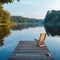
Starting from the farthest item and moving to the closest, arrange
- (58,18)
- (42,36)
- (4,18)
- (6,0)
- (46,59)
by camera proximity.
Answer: (58,18)
(4,18)
(6,0)
(42,36)
(46,59)

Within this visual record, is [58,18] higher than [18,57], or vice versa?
[18,57]

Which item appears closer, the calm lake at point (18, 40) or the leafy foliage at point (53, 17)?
the calm lake at point (18, 40)

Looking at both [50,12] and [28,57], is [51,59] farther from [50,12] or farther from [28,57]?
[50,12]

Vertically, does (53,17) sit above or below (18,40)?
below

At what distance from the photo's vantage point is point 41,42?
66.4ft

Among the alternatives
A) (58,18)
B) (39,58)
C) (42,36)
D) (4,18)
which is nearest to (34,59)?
(39,58)

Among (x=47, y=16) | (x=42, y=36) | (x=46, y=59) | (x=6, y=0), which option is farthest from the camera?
(x=47, y=16)

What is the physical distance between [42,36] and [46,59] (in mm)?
6553

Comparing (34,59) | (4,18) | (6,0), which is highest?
(34,59)

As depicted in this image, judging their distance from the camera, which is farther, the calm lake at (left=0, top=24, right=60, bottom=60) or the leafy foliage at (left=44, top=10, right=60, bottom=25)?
the leafy foliage at (left=44, top=10, right=60, bottom=25)

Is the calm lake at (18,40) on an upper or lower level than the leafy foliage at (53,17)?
upper

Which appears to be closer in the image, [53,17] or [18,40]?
[18,40]

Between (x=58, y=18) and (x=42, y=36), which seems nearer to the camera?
(x=42, y=36)

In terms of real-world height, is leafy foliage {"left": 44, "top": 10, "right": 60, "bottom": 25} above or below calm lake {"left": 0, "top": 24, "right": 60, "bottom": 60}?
below
